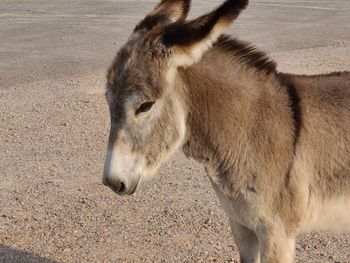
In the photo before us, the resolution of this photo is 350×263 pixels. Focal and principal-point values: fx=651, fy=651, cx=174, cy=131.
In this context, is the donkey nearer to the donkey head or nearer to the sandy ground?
the donkey head

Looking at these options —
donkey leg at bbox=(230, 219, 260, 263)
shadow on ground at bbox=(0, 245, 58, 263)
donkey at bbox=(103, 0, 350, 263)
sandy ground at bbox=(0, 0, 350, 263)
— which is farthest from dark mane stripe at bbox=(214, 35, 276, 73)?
shadow on ground at bbox=(0, 245, 58, 263)

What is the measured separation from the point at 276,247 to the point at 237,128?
73 cm

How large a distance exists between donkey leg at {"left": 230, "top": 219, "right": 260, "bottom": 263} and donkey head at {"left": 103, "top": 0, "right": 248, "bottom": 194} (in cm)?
81

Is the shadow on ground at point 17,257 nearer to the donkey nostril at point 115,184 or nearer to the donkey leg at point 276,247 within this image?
the donkey nostril at point 115,184

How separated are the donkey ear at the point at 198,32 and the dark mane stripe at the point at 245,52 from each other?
0.41 m

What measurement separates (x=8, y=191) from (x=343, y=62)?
7.62m

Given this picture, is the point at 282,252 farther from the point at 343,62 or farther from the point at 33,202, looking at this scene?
the point at 343,62

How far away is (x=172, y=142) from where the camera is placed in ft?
12.3

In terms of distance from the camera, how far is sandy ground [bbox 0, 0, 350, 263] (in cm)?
551

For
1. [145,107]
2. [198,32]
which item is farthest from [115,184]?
[198,32]

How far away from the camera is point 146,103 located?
11.9 ft

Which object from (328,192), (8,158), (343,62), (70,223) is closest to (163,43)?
(328,192)

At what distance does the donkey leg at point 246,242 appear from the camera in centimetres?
422

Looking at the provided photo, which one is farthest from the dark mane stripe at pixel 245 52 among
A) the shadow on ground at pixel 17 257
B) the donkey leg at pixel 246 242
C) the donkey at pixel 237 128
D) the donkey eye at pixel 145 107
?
the shadow on ground at pixel 17 257
